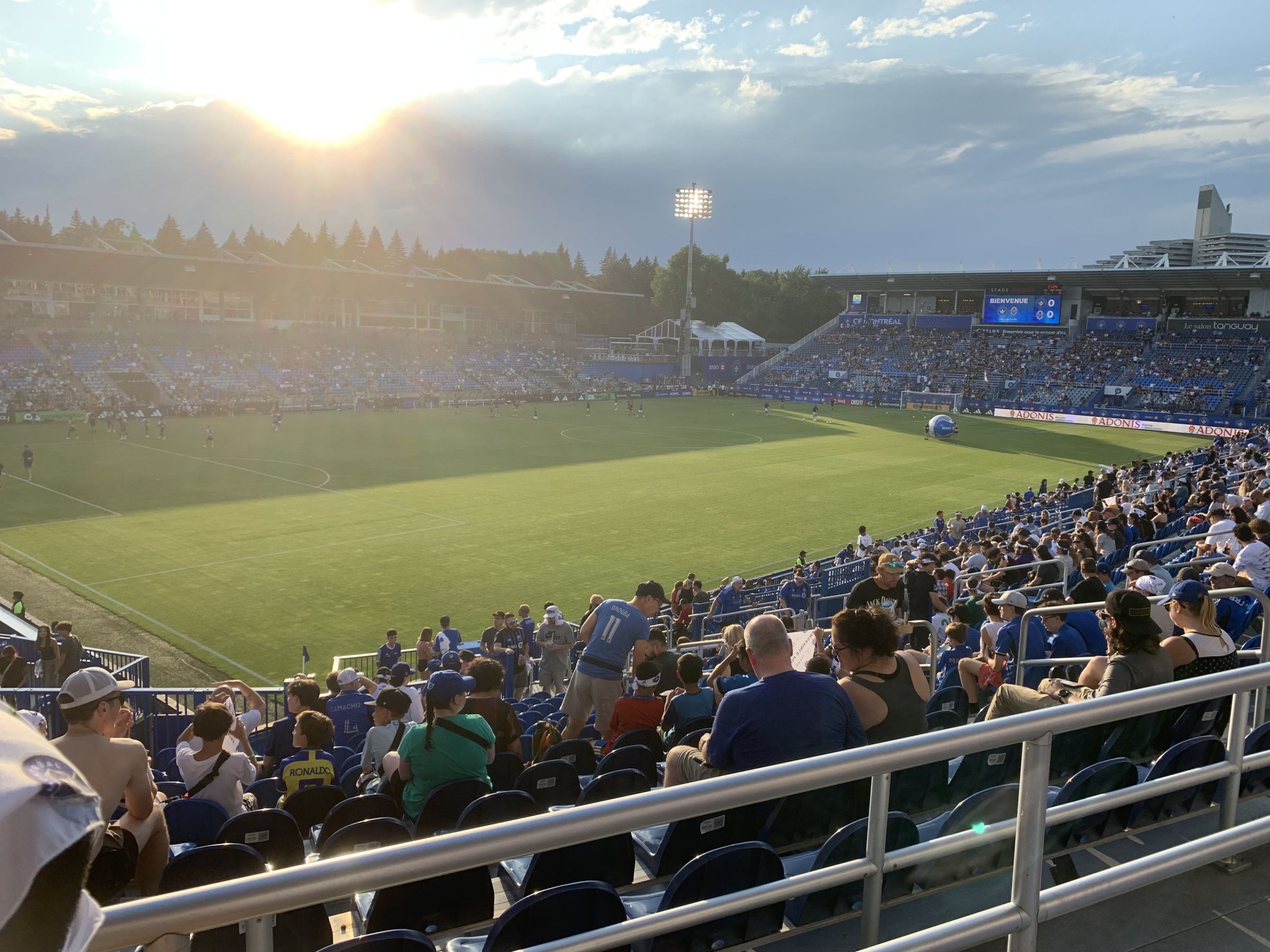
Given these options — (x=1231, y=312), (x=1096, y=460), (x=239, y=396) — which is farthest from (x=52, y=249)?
(x=1231, y=312)

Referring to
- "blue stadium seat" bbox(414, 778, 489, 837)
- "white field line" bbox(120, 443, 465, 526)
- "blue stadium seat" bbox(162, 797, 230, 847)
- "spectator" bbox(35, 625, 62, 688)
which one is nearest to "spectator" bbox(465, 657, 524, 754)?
"blue stadium seat" bbox(414, 778, 489, 837)

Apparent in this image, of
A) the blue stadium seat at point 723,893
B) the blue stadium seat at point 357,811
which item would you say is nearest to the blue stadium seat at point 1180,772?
the blue stadium seat at point 723,893

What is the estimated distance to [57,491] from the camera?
Answer: 3316 centimetres

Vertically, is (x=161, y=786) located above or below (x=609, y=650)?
below

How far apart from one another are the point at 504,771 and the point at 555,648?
912 centimetres

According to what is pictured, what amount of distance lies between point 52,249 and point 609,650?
221 feet

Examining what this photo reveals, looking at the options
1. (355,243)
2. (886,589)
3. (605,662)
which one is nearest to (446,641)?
(605,662)

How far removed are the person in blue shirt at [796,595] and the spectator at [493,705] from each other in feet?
41.2

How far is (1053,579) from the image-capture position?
579 inches

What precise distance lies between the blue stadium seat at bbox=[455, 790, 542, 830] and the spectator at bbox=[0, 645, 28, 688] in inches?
450

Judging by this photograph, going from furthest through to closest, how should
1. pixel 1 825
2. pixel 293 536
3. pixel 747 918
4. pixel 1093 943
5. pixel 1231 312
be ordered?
pixel 1231 312 < pixel 293 536 < pixel 1093 943 < pixel 747 918 < pixel 1 825

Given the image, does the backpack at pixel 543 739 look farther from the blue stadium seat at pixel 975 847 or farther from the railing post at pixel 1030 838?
the railing post at pixel 1030 838

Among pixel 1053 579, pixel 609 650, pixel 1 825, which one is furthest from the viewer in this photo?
pixel 1053 579

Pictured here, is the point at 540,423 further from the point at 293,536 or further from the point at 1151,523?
the point at 1151,523
